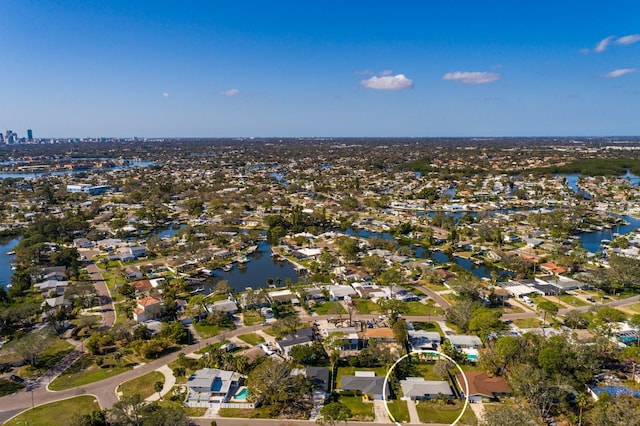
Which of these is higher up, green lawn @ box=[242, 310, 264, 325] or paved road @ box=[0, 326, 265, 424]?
green lawn @ box=[242, 310, 264, 325]

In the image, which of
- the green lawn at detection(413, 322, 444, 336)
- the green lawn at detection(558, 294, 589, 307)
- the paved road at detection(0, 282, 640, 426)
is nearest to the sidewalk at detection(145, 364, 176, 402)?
the paved road at detection(0, 282, 640, 426)

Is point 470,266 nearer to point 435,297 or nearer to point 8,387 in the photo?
point 435,297

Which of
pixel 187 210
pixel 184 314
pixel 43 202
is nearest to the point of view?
pixel 184 314

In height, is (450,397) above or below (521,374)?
below

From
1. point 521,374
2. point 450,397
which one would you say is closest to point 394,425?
point 450,397

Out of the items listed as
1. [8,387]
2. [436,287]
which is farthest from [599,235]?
[8,387]

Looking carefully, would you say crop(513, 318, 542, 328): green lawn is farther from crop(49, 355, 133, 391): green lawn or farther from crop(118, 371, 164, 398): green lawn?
crop(49, 355, 133, 391): green lawn

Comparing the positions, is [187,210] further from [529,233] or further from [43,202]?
[529,233]
